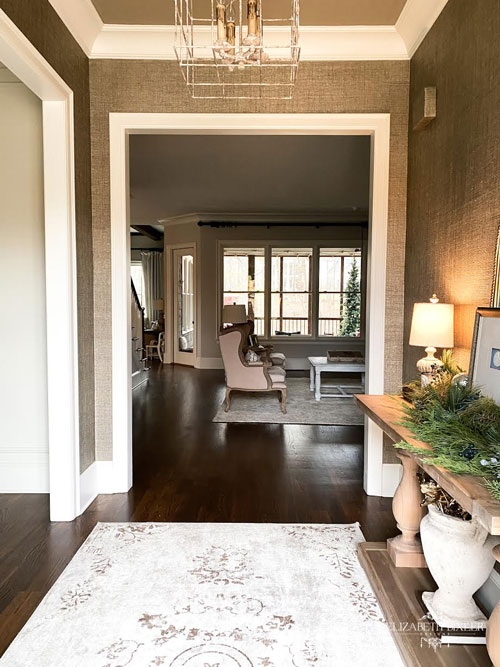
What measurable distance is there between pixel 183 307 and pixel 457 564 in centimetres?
863

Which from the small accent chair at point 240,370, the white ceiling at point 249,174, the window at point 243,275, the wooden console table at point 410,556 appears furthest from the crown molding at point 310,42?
the window at point 243,275

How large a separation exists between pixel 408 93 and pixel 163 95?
5.40ft

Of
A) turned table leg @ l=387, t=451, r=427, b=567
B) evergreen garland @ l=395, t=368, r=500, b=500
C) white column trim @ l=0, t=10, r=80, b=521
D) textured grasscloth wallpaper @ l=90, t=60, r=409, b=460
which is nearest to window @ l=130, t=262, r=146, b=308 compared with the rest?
textured grasscloth wallpaper @ l=90, t=60, r=409, b=460

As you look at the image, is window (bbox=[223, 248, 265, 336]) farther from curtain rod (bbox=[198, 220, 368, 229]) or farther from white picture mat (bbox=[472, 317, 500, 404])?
white picture mat (bbox=[472, 317, 500, 404])

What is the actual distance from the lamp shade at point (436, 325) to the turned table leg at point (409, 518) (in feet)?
1.89

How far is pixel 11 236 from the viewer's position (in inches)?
126

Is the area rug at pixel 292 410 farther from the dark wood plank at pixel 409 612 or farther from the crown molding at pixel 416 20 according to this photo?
the crown molding at pixel 416 20

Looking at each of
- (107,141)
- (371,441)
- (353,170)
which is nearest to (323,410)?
(371,441)

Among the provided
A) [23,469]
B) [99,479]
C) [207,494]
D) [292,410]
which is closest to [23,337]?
[23,469]

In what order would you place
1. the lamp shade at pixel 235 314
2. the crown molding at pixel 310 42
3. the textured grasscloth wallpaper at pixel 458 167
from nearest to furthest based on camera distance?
the textured grasscloth wallpaper at pixel 458 167
the crown molding at pixel 310 42
the lamp shade at pixel 235 314

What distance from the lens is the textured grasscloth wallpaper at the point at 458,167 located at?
2.03 m

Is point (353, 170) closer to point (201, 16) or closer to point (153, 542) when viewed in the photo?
point (201, 16)

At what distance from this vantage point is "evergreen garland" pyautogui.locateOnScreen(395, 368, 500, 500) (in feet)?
4.58

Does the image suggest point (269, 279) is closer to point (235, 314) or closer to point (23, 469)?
point (235, 314)
